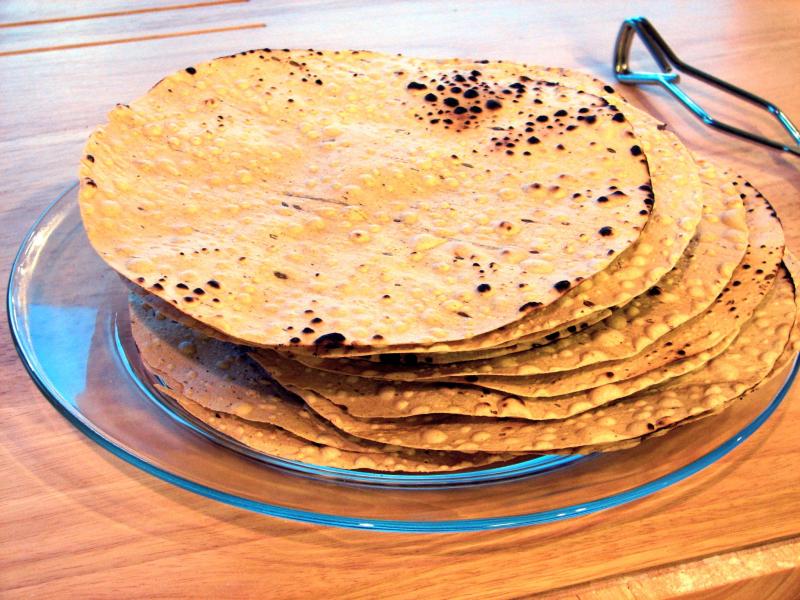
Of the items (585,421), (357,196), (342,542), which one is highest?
(357,196)

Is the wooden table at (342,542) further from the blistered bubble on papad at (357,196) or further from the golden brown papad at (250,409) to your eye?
the blistered bubble on papad at (357,196)

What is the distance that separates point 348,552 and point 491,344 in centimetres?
23

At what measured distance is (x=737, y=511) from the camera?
2.70ft

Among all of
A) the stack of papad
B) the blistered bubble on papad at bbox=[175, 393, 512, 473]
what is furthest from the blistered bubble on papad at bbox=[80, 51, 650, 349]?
the blistered bubble on papad at bbox=[175, 393, 512, 473]

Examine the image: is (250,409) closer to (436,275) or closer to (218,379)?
(218,379)

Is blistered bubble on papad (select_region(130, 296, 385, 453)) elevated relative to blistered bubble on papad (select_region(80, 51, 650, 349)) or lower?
lower

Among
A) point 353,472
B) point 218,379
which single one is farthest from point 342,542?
point 218,379

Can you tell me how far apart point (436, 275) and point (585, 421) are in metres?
0.19

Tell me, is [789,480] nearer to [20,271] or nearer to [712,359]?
[712,359]

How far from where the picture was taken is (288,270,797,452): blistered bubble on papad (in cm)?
75

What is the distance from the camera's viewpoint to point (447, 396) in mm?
777

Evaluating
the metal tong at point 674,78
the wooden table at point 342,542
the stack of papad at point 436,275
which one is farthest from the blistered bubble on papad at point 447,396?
the metal tong at point 674,78

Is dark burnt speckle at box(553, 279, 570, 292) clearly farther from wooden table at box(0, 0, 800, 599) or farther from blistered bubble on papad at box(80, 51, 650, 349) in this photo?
wooden table at box(0, 0, 800, 599)

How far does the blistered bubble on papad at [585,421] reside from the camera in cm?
75
